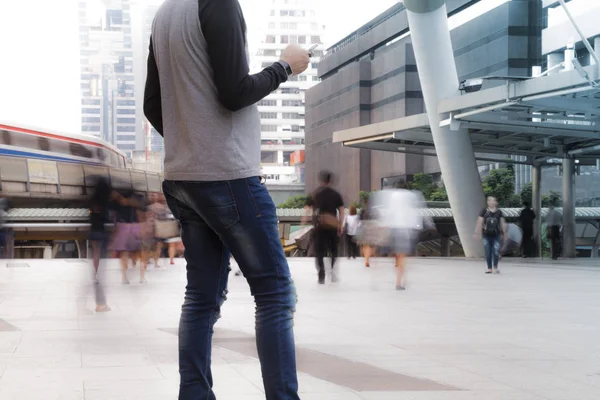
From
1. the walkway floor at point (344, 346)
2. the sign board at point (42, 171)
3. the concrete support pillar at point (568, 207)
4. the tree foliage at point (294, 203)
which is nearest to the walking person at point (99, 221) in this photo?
the walkway floor at point (344, 346)

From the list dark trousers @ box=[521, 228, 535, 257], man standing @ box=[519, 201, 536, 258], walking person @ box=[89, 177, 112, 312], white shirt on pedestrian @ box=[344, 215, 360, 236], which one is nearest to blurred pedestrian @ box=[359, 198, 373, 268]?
white shirt on pedestrian @ box=[344, 215, 360, 236]

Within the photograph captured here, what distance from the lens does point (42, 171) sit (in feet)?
107

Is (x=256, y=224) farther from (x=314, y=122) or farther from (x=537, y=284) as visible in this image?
(x=314, y=122)

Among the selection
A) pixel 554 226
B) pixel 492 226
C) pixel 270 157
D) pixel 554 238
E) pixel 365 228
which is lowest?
pixel 554 238

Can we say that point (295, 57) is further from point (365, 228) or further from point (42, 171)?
point (42, 171)

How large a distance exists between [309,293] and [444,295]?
1.81 m

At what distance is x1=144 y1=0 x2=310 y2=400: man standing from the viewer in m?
3.09

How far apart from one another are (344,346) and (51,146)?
29.0 meters

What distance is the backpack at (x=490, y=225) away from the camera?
17.2 m

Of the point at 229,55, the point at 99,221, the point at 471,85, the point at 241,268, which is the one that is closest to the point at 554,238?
the point at 471,85

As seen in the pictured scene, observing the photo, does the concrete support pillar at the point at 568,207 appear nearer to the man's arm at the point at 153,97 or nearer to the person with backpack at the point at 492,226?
the person with backpack at the point at 492,226

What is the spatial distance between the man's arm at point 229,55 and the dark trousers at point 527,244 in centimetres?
2476

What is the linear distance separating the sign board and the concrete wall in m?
35.1

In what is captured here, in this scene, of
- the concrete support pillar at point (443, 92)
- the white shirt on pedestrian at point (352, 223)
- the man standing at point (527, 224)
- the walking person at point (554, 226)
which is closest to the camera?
the white shirt on pedestrian at point (352, 223)
